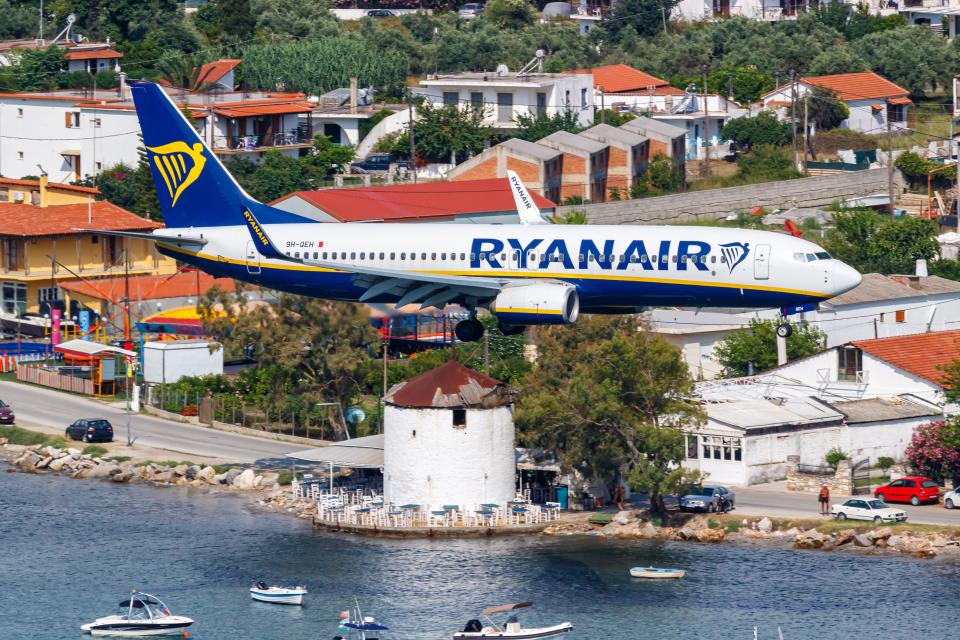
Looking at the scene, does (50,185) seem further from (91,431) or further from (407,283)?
(407,283)

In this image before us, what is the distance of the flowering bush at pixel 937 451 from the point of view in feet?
344

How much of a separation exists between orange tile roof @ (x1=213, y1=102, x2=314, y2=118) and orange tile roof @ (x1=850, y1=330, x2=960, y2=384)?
87.8 meters

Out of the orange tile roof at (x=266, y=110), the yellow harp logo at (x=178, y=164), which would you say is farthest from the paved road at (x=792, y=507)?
the orange tile roof at (x=266, y=110)

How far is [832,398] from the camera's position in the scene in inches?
4537

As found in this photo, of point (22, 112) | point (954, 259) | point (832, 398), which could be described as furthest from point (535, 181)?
point (832, 398)

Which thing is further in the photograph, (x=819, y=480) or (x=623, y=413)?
(x=819, y=480)

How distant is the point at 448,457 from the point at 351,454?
→ 897 centimetres

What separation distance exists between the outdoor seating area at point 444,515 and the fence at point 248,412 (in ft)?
54.8

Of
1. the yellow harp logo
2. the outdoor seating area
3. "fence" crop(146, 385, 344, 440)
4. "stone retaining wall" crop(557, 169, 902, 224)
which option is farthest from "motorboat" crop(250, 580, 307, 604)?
"stone retaining wall" crop(557, 169, 902, 224)

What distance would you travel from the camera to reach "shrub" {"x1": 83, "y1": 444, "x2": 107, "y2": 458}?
121 meters

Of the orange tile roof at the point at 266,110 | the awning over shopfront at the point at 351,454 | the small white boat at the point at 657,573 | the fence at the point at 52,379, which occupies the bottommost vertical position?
the small white boat at the point at 657,573

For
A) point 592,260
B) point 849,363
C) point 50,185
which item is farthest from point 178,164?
point 50,185

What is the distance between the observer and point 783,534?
326ft

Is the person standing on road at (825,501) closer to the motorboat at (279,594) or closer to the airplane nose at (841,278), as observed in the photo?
the airplane nose at (841,278)
